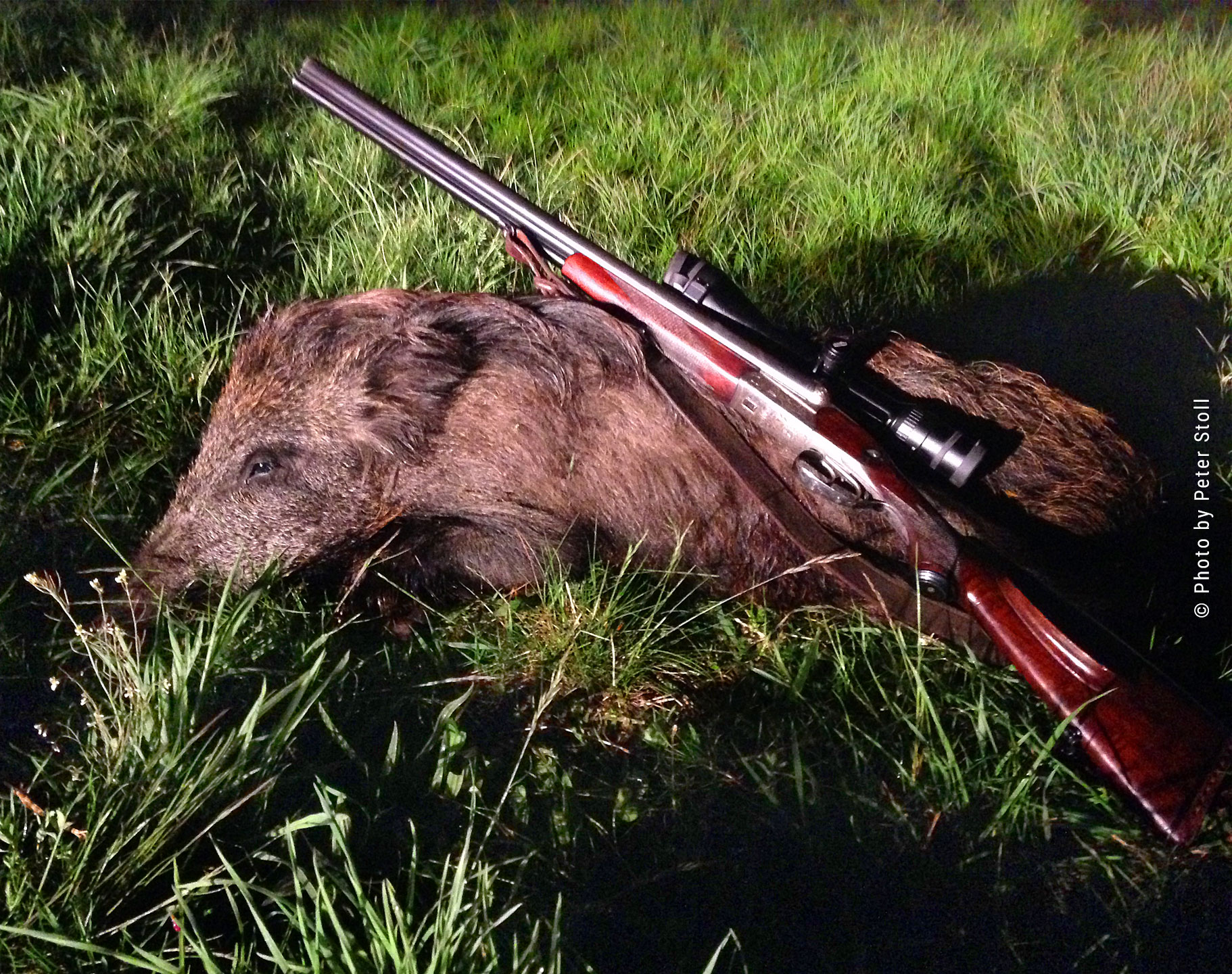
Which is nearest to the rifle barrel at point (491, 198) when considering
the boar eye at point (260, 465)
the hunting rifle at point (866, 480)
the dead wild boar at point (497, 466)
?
the hunting rifle at point (866, 480)

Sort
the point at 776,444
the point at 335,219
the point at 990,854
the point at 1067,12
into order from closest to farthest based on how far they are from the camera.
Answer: the point at 990,854
the point at 776,444
the point at 335,219
the point at 1067,12

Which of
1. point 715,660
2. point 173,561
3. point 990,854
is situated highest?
point 990,854

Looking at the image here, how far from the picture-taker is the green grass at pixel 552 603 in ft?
6.95

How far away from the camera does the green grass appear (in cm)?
212

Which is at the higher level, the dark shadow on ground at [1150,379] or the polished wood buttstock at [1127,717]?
the dark shadow on ground at [1150,379]

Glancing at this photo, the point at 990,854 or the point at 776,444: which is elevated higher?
the point at 776,444

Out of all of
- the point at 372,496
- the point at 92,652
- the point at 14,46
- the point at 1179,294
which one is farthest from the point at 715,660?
the point at 14,46

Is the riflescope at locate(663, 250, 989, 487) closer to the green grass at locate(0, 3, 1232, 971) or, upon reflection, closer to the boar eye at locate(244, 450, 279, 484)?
the green grass at locate(0, 3, 1232, 971)

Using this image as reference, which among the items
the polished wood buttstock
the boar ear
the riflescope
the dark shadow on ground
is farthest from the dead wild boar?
the polished wood buttstock

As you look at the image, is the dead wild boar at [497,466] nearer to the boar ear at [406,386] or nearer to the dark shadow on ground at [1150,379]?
the boar ear at [406,386]

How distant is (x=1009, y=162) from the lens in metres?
5.15

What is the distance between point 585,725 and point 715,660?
0.47 meters

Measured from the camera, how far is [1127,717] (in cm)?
253

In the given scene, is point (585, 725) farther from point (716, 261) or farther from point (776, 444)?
point (716, 261)
